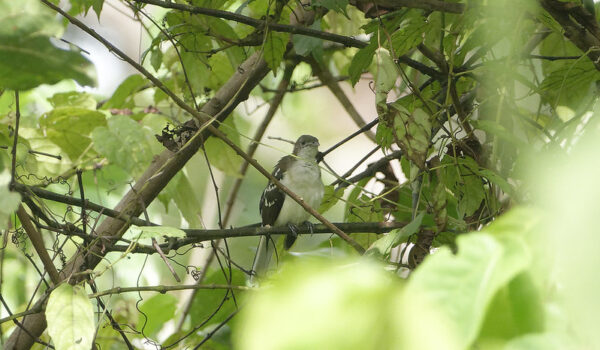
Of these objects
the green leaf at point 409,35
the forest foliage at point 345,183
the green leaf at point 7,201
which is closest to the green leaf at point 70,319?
the forest foliage at point 345,183

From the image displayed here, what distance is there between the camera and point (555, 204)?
51 cm

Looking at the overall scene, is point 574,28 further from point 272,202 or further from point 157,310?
point 272,202

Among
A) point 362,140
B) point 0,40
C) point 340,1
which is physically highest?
point 362,140

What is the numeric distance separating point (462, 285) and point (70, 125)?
2.51m

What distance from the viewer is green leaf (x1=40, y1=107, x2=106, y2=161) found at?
2750 millimetres

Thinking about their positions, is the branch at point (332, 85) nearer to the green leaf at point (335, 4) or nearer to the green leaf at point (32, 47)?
the green leaf at point (335, 4)

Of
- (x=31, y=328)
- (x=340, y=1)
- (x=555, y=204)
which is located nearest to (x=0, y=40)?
(x=555, y=204)

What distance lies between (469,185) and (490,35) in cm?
52

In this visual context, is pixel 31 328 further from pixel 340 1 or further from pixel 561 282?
pixel 561 282

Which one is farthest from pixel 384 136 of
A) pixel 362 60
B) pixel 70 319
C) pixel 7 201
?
pixel 7 201

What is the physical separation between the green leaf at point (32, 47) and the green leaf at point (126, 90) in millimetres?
2279

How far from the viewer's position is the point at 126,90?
3061 mm

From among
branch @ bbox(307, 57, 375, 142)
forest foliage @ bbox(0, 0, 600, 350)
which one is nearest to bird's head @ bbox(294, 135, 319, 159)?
forest foliage @ bbox(0, 0, 600, 350)

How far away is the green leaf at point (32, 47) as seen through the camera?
0.74m
